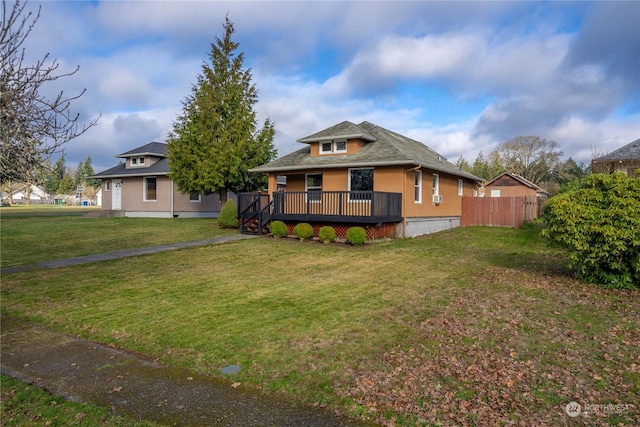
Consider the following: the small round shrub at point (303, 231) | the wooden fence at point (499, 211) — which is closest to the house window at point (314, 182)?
the small round shrub at point (303, 231)

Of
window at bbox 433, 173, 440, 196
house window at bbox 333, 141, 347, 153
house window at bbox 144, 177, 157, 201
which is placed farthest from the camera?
house window at bbox 144, 177, 157, 201

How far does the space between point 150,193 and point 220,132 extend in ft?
33.0

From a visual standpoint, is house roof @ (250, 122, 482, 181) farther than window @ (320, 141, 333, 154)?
No

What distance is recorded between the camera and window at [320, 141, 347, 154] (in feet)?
60.3

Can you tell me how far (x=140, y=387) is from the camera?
13.4ft

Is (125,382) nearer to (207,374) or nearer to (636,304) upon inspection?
(207,374)

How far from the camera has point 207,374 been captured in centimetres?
440

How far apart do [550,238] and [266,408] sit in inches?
315

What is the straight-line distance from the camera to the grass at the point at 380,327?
3.90 meters

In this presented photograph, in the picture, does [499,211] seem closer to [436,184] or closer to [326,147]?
[436,184]

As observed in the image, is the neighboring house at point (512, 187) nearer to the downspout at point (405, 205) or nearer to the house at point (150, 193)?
the downspout at point (405, 205)

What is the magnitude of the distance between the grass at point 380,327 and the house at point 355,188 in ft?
15.1

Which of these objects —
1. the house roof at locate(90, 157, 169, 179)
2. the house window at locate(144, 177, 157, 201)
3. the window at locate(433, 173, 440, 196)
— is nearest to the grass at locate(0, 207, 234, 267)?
the house roof at locate(90, 157, 169, 179)

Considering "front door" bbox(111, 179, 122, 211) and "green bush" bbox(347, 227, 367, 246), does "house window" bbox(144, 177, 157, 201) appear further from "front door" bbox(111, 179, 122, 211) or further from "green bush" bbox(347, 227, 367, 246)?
"green bush" bbox(347, 227, 367, 246)
